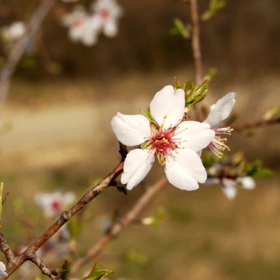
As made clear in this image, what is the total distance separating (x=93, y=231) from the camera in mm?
3252

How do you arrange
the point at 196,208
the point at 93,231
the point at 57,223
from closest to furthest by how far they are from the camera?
the point at 57,223 < the point at 93,231 < the point at 196,208

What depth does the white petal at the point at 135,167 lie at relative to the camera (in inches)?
15.3

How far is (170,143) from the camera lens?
468mm

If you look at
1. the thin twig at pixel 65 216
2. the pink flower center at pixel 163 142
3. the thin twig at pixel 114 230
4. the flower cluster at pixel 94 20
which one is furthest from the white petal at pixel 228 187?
the flower cluster at pixel 94 20

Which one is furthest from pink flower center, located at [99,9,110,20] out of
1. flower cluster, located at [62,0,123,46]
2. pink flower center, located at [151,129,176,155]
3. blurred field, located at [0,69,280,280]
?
pink flower center, located at [151,129,176,155]

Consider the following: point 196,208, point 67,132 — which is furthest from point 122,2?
point 196,208

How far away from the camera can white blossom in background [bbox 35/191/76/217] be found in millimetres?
1235

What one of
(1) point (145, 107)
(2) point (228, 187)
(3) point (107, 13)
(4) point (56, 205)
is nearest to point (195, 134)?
(2) point (228, 187)

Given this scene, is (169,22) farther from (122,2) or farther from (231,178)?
(231,178)

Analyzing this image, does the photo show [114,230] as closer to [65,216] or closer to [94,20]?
[65,216]

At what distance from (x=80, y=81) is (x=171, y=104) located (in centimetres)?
468

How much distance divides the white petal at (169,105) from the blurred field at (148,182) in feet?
6.36

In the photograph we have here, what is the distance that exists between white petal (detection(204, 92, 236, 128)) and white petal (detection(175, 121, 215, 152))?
0.05ft

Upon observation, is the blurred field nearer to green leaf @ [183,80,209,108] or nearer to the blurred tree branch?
the blurred tree branch
